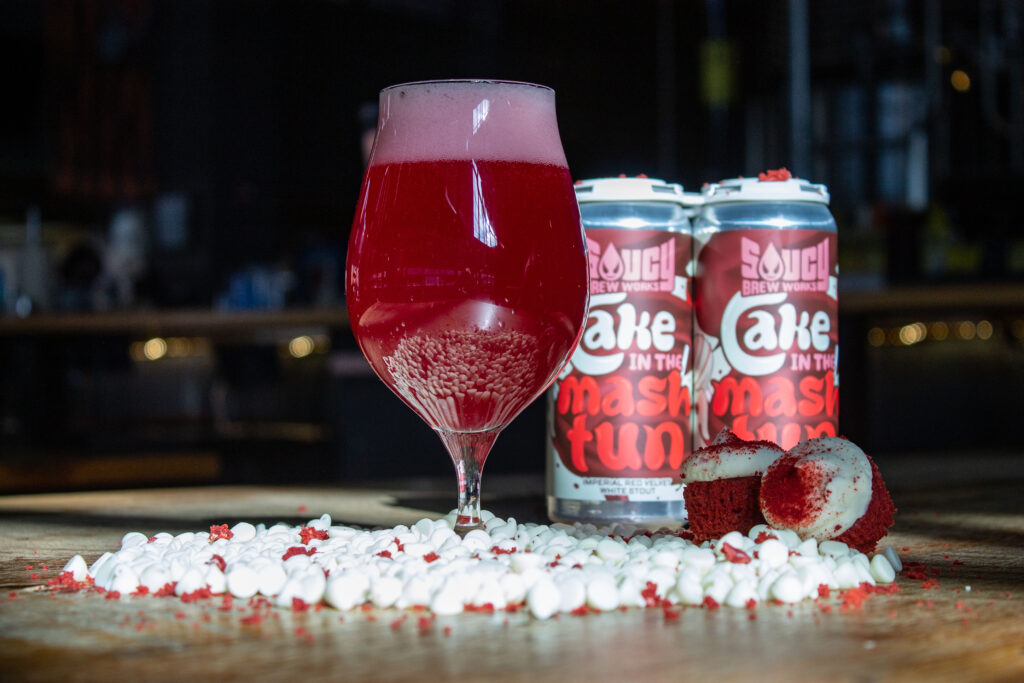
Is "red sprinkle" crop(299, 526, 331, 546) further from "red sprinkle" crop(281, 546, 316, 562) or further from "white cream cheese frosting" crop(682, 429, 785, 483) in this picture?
"white cream cheese frosting" crop(682, 429, 785, 483)

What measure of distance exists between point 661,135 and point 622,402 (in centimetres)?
722

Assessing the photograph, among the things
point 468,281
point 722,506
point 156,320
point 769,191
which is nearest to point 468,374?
point 468,281

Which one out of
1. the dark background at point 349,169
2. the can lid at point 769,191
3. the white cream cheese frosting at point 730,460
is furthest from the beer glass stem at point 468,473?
the dark background at point 349,169

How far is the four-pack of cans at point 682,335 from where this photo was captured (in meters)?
0.80

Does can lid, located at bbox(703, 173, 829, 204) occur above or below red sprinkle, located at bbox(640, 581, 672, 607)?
above

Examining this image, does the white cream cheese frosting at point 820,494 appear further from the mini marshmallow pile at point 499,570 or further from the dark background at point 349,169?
the dark background at point 349,169

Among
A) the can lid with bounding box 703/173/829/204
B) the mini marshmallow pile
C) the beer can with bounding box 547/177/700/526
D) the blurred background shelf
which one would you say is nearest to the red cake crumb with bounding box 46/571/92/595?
the mini marshmallow pile

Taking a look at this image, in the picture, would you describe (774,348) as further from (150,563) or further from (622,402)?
(150,563)

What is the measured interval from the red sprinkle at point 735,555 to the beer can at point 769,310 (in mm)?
231

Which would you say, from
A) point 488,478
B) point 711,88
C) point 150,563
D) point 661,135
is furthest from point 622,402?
point 661,135

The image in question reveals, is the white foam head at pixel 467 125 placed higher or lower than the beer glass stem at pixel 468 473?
higher

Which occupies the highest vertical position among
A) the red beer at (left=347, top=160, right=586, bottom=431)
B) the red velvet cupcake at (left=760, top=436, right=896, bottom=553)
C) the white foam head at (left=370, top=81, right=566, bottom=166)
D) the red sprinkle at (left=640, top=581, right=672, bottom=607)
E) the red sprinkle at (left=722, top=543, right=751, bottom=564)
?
the white foam head at (left=370, top=81, right=566, bottom=166)

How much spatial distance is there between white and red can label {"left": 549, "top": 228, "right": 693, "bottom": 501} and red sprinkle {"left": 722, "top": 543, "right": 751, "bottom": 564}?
0.22 metres

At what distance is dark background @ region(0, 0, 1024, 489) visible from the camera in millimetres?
3967
